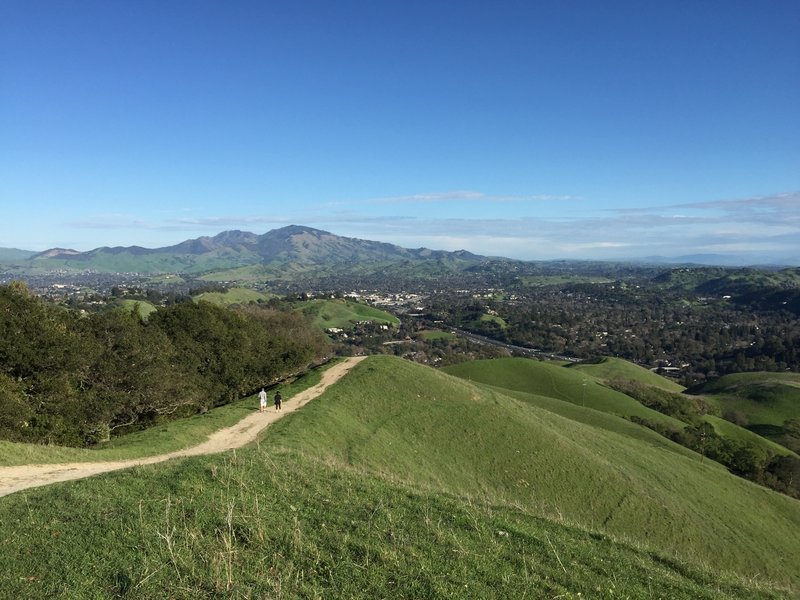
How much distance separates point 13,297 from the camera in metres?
30.2

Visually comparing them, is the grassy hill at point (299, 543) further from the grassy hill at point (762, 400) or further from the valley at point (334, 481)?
the grassy hill at point (762, 400)

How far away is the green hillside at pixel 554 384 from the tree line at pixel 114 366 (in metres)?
44.2

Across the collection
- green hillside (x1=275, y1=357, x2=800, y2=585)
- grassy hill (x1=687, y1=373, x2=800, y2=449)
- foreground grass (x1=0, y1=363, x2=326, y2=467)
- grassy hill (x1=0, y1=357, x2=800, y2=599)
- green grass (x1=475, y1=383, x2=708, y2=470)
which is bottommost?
grassy hill (x1=687, y1=373, x2=800, y2=449)

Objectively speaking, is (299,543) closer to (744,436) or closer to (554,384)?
(554,384)

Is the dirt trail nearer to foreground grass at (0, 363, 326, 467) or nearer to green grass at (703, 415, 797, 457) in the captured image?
foreground grass at (0, 363, 326, 467)

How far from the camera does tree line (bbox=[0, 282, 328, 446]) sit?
2802 centimetres

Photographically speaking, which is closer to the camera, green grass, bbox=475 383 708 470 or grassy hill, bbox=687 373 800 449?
green grass, bbox=475 383 708 470

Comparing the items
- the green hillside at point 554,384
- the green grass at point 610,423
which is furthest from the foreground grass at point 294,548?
the green hillside at point 554,384

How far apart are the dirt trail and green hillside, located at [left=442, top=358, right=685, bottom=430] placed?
48799 mm

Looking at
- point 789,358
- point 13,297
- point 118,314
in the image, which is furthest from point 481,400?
point 789,358

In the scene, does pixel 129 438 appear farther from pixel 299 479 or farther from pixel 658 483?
pixel 658 483

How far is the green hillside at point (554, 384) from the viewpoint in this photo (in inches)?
2852

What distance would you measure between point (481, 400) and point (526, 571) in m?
32.9

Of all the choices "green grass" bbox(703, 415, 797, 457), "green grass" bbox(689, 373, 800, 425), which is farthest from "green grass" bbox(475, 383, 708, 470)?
"green grass" bbox(689, 373, 800, 425)
